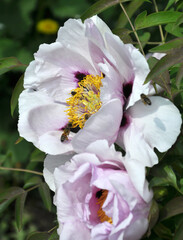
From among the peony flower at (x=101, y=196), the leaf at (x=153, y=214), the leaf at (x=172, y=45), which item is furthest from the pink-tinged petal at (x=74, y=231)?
the leaf at (x=172, y=45)

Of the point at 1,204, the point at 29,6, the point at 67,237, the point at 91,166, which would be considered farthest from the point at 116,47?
the point at 29,6

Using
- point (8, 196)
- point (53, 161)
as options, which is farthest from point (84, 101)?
point (8, 196)

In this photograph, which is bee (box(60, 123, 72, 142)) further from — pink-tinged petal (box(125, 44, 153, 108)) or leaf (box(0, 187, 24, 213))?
leaf (box(0, 187, 24, 213))

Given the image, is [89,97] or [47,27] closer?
[89,97]

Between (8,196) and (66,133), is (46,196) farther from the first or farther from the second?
(66,133)

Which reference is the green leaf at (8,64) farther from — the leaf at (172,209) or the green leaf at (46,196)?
the leaf at (172,209)

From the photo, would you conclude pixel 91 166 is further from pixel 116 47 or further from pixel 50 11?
pixel 50 11
